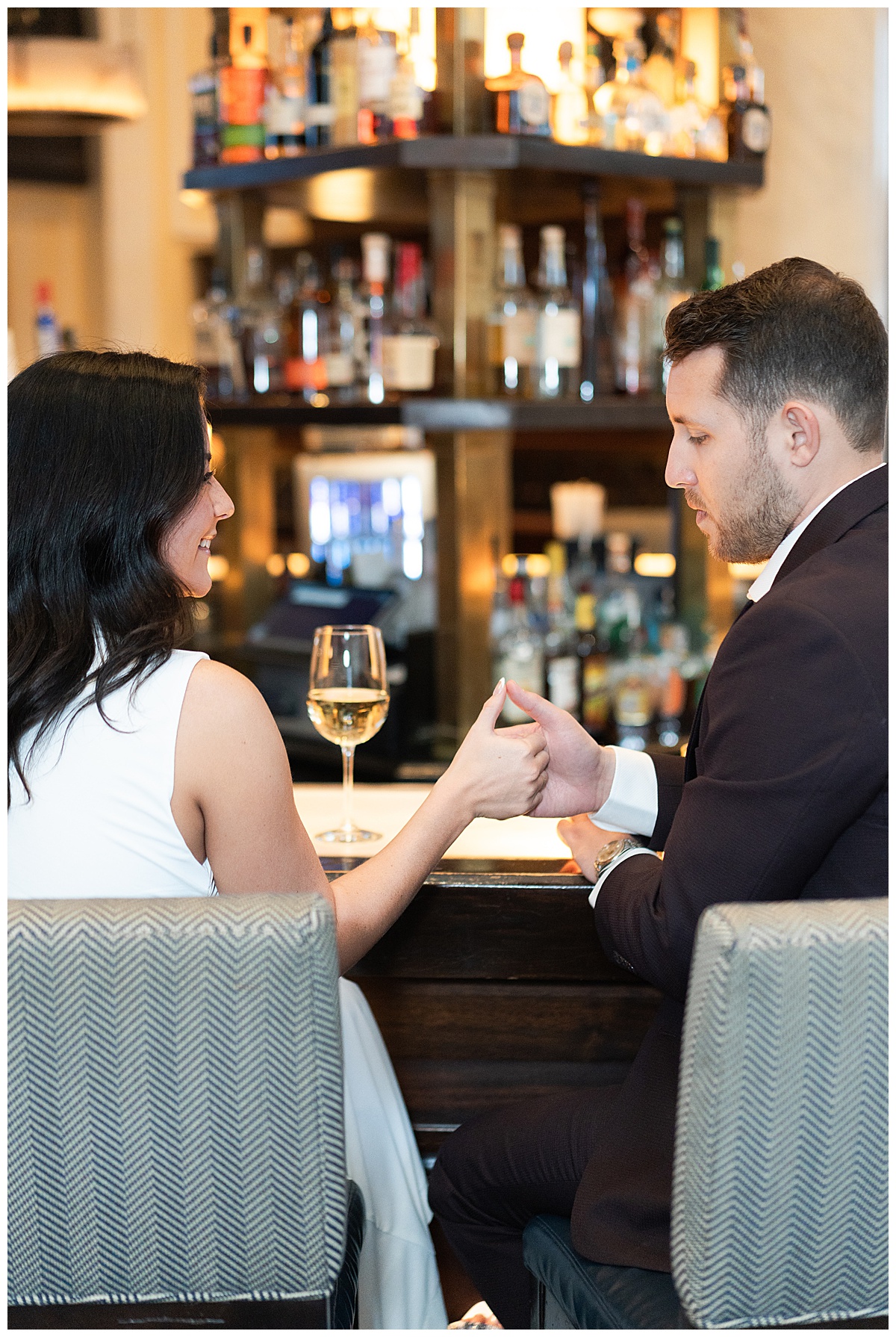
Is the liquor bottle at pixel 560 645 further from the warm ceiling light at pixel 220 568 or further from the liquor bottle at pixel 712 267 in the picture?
the warm ceiling light at pixel 220 568

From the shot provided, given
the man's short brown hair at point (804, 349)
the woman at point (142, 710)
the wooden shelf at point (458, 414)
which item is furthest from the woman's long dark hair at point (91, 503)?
the wooden shelf at point (458, 414)

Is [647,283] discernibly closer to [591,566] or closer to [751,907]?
[591,566]

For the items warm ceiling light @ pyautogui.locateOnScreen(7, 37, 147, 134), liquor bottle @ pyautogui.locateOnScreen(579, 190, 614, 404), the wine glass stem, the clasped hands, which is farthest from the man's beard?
warm ceiling light @ pyautogui.locateOnScreen(7, 37, 147, 134)

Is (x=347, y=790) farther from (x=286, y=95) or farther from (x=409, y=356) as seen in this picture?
(x=286, y=95)

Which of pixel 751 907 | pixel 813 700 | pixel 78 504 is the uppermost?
pixel 78 504

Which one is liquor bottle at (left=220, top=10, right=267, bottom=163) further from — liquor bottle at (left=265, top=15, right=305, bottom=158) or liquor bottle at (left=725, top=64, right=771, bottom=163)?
liquor bottle at (left=725, top=64, right=771, bottom=163)

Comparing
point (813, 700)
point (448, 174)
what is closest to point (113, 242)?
point (448, 174)

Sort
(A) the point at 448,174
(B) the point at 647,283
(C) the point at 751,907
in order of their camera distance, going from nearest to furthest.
Result: 1. (C) the point at 751,907
2. (A) the point at 448,174
3. (B) the point at 647,283

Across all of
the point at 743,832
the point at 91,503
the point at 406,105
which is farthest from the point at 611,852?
the point at 406,105

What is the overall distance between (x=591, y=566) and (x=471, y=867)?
5.64 ft

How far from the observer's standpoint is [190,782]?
1.15 meters

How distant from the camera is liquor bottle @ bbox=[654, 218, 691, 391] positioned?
2738 mm

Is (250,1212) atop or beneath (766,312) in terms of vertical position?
beneath

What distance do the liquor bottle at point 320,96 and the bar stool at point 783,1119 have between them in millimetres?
2133
